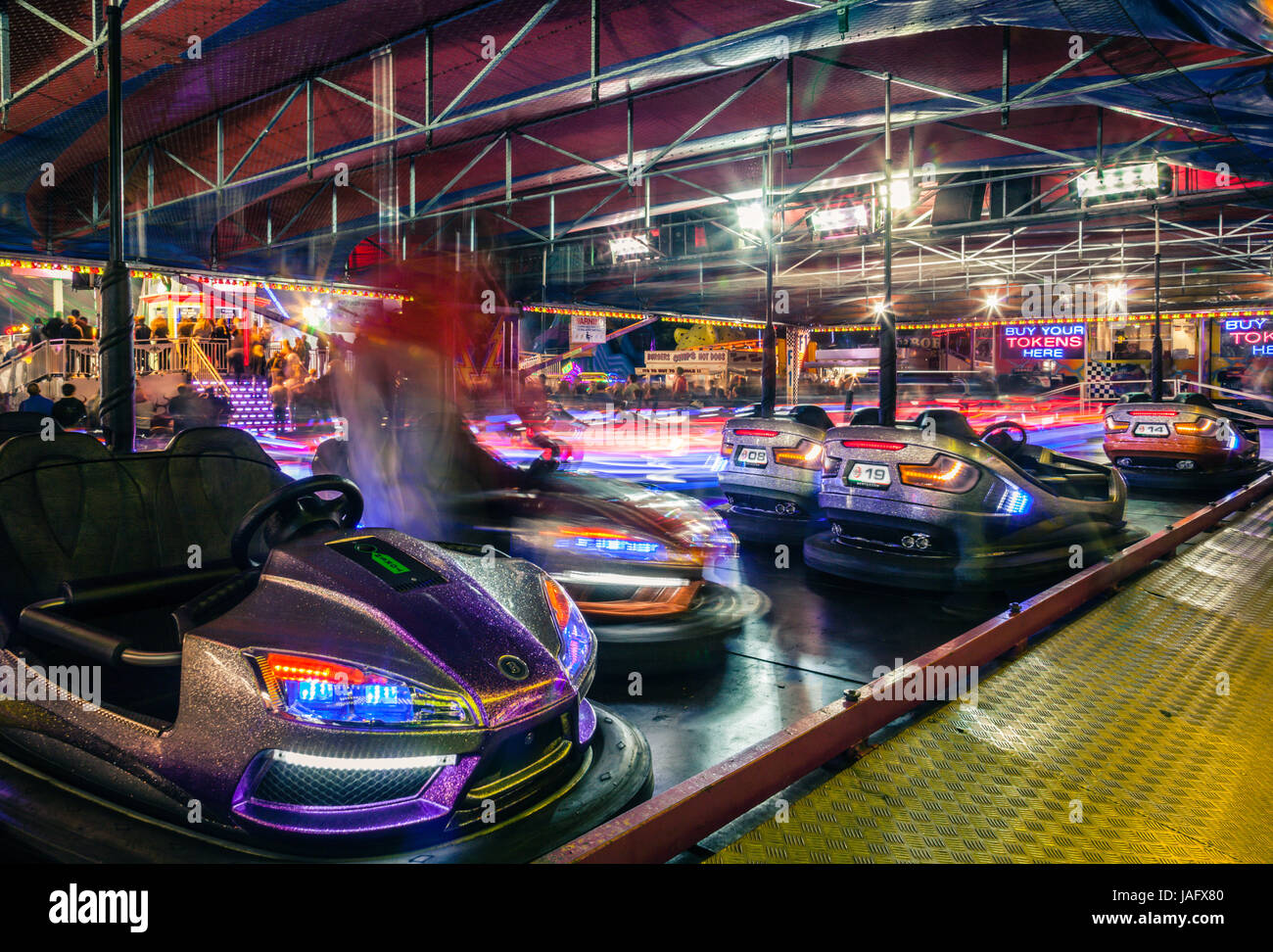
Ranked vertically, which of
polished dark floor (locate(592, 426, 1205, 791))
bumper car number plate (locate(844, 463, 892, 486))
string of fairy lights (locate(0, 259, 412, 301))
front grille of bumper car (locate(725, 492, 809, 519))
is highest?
string of fairy lights (locate(0, 259, 412, 301))

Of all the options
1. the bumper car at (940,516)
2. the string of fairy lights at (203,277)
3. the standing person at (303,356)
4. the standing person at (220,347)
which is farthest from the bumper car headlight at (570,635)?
the standing person at (220,347)

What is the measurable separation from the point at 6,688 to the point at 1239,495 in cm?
839

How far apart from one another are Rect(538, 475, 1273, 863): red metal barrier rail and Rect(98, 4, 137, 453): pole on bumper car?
3168 millimetres

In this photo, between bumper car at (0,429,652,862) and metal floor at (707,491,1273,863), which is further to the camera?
metal floor at (707,491,1273,863)

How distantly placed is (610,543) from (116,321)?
247 cm

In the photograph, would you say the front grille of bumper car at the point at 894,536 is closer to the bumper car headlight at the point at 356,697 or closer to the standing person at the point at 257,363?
the bumper car headlight at the point at 356,697

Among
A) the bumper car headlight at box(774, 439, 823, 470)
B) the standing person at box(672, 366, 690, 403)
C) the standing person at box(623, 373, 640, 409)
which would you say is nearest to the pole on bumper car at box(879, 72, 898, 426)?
the bumper car headlight at box(774, 439, 823, 470)

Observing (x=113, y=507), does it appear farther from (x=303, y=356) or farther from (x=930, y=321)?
(x=930, y=321)

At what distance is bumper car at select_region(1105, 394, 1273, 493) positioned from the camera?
8.63 meters

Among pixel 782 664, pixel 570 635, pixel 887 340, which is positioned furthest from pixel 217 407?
pixel 570 635

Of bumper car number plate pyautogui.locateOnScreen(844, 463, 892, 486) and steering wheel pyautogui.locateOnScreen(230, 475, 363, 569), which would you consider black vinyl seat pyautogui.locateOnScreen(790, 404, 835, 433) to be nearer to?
bumper car number plate pyautogui.locateOnScreen(844, 463, 892, 486)

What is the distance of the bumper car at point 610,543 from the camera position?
3420 mm
